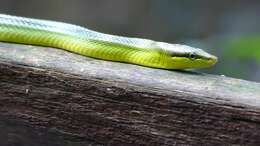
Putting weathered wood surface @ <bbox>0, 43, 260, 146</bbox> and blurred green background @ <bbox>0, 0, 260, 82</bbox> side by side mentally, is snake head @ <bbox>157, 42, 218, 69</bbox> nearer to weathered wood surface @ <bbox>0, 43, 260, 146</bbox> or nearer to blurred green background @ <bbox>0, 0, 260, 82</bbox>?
weathered wood surface @ <bbox>0, 43, 260, 146</bbox>

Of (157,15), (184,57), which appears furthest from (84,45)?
(157,15)

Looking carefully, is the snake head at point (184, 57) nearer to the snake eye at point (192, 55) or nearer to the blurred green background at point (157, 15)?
the snake eye at point (192, 55)

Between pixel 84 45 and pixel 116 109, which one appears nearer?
pixel 116 109

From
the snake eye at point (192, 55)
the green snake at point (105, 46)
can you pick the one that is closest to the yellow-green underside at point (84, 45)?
the green snake at point (105, 46)

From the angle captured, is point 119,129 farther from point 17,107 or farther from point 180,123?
point 17,107

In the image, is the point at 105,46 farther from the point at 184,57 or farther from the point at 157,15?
the point at 157,15

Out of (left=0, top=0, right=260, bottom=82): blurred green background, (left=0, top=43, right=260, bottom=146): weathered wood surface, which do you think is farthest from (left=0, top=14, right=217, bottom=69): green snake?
(left=0, top=0, right=260, bottom=82): blurred green background

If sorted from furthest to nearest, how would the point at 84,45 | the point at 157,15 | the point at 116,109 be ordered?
the point at 157,15 → the point at 84,45 → the point at 116,109
